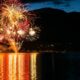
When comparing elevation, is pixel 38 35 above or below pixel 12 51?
above

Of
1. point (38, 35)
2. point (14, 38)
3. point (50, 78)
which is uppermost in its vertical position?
point (38, 35)

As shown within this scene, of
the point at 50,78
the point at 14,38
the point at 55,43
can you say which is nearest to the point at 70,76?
the point at 50,78

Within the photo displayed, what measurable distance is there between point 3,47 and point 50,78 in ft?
233

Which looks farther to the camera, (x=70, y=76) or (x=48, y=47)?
(x=48, y=47)

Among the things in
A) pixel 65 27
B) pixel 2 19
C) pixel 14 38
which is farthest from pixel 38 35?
pixel 2 19

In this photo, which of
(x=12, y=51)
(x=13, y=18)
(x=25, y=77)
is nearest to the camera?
(x=25, y=77)

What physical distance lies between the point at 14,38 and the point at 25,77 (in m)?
40.9

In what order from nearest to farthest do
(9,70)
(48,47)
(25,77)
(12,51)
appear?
1. (25,77)
2. (9,70)
3. (12,51)
4. (48,47)

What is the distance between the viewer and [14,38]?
81938mm

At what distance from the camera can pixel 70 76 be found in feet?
144

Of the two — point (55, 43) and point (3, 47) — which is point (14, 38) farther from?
point (55, 43)

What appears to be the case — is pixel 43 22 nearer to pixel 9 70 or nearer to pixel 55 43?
pixel 55 43

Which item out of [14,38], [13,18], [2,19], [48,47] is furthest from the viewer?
[48,47]

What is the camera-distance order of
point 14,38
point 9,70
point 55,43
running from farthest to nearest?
1. point 55,43
2. point 14,38
3. point 9,70
